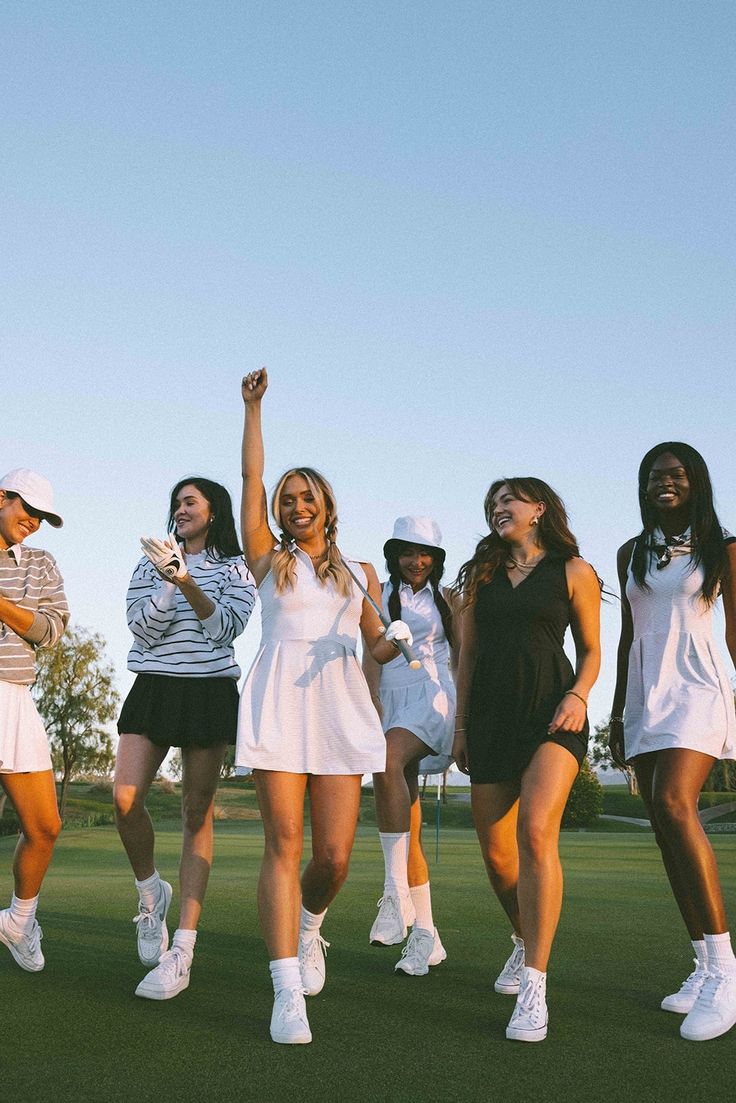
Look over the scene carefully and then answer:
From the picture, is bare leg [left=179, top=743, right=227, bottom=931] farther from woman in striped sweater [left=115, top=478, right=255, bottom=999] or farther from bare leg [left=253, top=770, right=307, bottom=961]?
bare leg [left=253, top=770, right=307, bottom=961]

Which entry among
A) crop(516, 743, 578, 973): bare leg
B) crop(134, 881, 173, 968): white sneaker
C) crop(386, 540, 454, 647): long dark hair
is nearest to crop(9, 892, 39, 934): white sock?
crop(134, 881, 173, 968): white sneaker

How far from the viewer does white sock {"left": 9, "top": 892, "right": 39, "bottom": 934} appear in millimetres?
5180

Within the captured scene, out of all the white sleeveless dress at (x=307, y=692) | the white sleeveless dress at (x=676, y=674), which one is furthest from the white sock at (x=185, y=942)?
the white sleeveless dress at (x=676, y=674)

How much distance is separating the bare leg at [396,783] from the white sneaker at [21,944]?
1.83m

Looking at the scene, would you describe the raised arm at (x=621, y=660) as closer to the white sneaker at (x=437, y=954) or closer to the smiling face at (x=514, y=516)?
the smiling face at (x=514, y=516)

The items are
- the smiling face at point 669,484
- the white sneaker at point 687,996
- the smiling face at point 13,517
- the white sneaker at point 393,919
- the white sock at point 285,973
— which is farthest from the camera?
the white sneaker at point 393,919

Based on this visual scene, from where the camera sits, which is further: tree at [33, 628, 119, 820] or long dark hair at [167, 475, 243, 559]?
tree at [33, 628, 119, 820]

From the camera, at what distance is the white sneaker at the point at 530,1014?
3.94 meters

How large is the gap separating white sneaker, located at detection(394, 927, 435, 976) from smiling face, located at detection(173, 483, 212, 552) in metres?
2.22

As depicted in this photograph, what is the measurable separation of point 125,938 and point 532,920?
9.86 feet

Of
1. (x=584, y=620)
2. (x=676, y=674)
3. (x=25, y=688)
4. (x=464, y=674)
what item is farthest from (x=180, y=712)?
(x=676, y=674)

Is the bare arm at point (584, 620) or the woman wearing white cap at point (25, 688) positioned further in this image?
the woman wearing white cap at point (25, 688)

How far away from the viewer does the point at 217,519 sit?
225 inches

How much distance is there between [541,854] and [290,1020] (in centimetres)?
114
